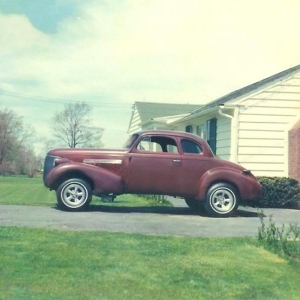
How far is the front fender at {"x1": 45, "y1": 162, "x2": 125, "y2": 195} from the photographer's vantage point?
435 inches

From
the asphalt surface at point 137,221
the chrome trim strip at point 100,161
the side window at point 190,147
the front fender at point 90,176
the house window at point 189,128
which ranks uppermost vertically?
the house window at point 189,128

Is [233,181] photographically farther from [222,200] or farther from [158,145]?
[158,145]

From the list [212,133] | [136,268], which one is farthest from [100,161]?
[212,133]

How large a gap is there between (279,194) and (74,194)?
660 cm

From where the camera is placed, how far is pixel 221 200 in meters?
11.4

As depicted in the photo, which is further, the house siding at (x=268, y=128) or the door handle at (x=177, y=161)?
the house siding at (x=268, y=128)

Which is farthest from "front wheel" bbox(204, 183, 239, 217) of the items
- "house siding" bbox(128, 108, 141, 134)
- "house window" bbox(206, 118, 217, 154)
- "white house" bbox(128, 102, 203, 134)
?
"house siding" bbox(128, 108, 141, 134)

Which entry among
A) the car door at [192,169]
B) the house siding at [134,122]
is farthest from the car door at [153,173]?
the house siding at [134,122]

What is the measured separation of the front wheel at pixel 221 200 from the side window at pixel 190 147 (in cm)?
86

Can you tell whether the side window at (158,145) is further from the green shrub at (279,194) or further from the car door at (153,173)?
the green shrub at (279,194)

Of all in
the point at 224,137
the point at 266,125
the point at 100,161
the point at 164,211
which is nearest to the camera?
the point at 100,161

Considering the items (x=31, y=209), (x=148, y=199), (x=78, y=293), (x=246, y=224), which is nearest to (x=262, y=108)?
(x=148, y=199)

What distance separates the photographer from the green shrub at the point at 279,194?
1499 centimetres

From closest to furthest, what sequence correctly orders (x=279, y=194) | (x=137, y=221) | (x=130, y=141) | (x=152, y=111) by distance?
(x=137, y=221) < (x=130, y=141) < (x=279, y=194) < (x=152, y=111)
